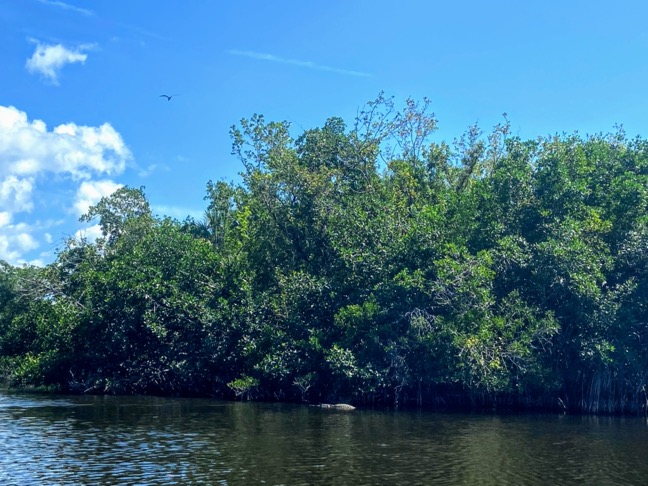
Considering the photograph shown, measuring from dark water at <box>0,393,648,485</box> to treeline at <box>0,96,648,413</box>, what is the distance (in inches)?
133

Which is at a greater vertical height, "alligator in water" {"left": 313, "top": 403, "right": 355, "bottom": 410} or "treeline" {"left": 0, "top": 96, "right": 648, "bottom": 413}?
"treeline" {"left": 0, "top": 96, "right": 648, "bottom": 413}

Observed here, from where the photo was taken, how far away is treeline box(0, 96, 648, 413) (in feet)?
118

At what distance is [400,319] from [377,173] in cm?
1646

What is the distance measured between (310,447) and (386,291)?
14818 mm

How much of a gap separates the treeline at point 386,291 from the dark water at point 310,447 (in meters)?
3.38

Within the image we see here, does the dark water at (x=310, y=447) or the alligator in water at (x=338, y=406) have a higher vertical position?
the alligator in water at (x=338, y=406)

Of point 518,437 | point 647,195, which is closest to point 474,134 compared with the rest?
point 647,195

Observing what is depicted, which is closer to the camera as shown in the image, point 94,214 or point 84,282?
point 84,282

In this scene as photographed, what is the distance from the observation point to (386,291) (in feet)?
127

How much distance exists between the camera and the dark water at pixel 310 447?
67.3 ft

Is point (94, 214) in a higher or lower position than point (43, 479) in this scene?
higher

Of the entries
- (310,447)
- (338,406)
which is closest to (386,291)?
(338,406)

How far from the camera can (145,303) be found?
4603cm

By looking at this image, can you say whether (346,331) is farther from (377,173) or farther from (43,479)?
(43,479)
